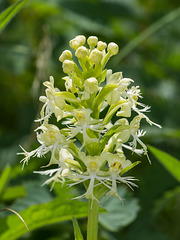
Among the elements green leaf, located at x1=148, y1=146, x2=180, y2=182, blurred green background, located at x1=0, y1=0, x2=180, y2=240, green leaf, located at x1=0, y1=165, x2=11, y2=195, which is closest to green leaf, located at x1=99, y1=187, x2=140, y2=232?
blurred green background, located at x1=0, y1=0, x2=180, y2=240

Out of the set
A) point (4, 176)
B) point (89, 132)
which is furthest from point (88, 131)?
point (4, 176)

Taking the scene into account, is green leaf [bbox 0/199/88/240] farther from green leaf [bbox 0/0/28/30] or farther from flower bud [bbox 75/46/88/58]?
green leaf [bbox 0/0/28/30]

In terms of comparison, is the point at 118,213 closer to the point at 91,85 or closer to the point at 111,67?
the point at 91,85

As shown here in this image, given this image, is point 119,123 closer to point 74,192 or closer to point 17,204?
point 17,204

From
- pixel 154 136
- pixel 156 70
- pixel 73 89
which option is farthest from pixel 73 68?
pixel 156 70

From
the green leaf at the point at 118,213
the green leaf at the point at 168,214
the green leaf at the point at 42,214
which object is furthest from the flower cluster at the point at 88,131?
the green leaf at the point at 168,214
